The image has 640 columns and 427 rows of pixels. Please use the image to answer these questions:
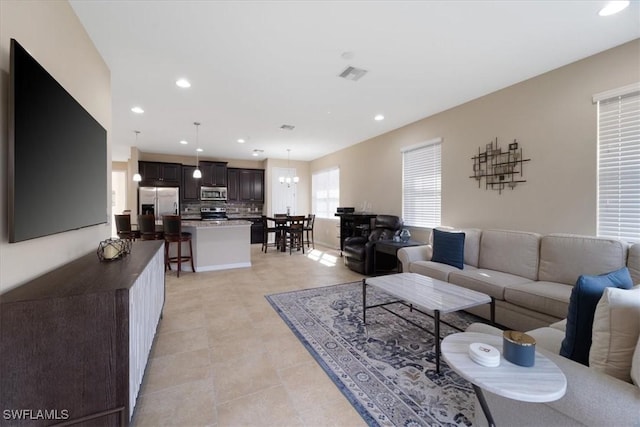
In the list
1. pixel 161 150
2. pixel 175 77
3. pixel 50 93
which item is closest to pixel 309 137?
pixel 175 77

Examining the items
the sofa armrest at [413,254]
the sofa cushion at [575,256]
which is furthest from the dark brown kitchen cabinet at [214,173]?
the sofa cushion at [575,256]

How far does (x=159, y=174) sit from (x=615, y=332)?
27.8ft

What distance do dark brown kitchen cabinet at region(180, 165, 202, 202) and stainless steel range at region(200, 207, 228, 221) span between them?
49 cm

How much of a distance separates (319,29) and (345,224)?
4365 millimetres

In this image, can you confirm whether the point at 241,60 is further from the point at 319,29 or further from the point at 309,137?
the point at 309,137

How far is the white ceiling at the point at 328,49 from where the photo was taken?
2.08 m

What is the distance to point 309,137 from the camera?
19.7 feet

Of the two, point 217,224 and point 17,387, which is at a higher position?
point 217,224

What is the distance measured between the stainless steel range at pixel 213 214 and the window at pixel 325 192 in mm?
2860

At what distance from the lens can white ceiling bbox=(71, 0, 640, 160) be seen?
208 centimetres

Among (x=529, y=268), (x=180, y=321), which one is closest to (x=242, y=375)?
(x=180, y=321)

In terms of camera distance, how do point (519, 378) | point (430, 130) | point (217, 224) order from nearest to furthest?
point (519, 378) < point (430, 130) < point (217, 224)

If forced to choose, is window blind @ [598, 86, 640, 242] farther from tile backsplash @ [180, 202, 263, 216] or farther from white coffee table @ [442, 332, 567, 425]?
tile backsplash @ [180, 202, 263, 216]

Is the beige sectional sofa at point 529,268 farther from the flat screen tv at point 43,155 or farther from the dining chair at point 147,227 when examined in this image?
A: the dining chair at point 147,227
